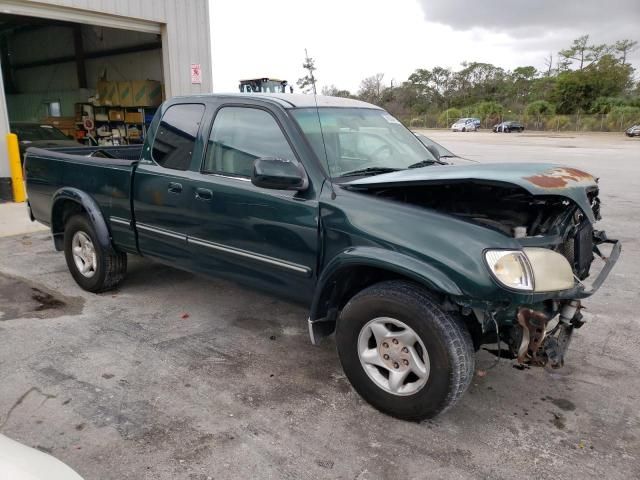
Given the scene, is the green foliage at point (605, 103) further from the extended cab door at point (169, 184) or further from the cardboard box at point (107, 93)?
the extended cab door at point (169, 184)

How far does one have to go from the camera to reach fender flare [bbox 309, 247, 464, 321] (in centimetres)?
269

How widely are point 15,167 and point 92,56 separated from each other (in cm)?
972

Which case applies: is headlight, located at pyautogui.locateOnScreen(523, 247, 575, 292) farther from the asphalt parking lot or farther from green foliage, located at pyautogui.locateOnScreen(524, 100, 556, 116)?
green foliage, located at pyautogui.locateOnScreen(524, 100, 556, 116)

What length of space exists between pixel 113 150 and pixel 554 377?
5023mm

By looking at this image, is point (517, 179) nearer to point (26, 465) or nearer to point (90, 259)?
point (26, 465)

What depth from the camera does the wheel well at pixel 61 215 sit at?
5188 mm

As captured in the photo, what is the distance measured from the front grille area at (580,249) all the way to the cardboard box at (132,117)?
14685mm

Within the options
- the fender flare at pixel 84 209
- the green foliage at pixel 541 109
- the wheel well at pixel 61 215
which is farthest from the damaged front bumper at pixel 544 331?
the green foliage at pixel 541 109

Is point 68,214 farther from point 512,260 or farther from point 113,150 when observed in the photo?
point 512,260

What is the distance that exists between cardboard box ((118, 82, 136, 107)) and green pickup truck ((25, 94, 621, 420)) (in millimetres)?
12138

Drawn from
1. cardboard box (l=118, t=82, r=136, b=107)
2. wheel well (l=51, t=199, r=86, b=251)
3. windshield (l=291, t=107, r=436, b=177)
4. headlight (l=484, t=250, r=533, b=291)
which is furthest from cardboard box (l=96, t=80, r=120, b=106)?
headlight (l=484, t=250, r=533, b=291)

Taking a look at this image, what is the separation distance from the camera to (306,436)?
290 cm

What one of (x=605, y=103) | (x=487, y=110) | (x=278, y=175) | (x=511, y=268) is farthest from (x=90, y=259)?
(x=487, y=110)

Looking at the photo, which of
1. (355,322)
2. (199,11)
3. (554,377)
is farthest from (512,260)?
(199,11)
